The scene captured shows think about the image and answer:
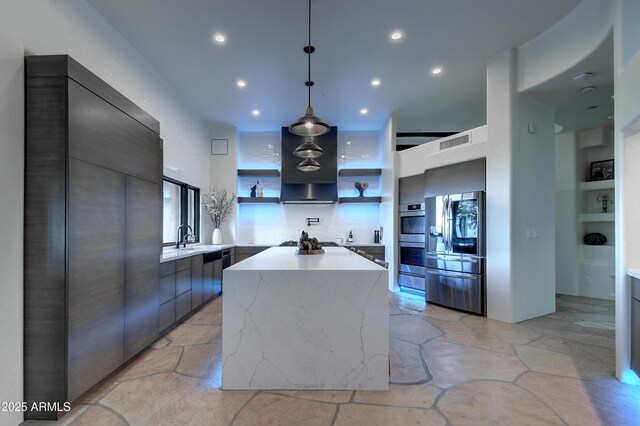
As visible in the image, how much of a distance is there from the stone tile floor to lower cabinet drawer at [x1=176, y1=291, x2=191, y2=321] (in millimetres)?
317

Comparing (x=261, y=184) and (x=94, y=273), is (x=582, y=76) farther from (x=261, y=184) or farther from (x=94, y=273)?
(x=261, y=184)

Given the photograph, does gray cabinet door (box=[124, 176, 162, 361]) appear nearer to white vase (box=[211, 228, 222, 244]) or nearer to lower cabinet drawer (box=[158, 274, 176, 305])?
lower cabinet drawer (box=[158, 274, 176, 305])

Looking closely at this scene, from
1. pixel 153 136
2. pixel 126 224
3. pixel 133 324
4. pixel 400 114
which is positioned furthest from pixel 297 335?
pixel 400 114

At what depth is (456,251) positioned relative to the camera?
4.09m

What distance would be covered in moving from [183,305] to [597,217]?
6669mm

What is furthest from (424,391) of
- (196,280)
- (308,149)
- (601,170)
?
(601,170)

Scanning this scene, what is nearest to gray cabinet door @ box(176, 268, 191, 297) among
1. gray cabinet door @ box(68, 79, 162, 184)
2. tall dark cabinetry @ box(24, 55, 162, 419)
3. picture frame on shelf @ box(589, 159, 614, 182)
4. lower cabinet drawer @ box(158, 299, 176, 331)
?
lower cabinet drawer @ box(158, 299, 176, 331)

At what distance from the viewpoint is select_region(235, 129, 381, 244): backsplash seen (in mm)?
6176

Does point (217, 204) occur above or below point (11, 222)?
above

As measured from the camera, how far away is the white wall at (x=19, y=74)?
1.68 meters

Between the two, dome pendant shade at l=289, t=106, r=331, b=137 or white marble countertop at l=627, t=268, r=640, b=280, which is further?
dome pendant shade at l=289, t=106, r=331, b=137

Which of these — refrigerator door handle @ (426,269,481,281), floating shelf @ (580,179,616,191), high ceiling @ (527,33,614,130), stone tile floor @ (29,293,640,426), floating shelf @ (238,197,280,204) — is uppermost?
high ceiling @ (527,33,614,130)

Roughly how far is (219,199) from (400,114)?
387 centimetres

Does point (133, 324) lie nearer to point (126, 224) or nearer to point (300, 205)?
point (126, 224)
